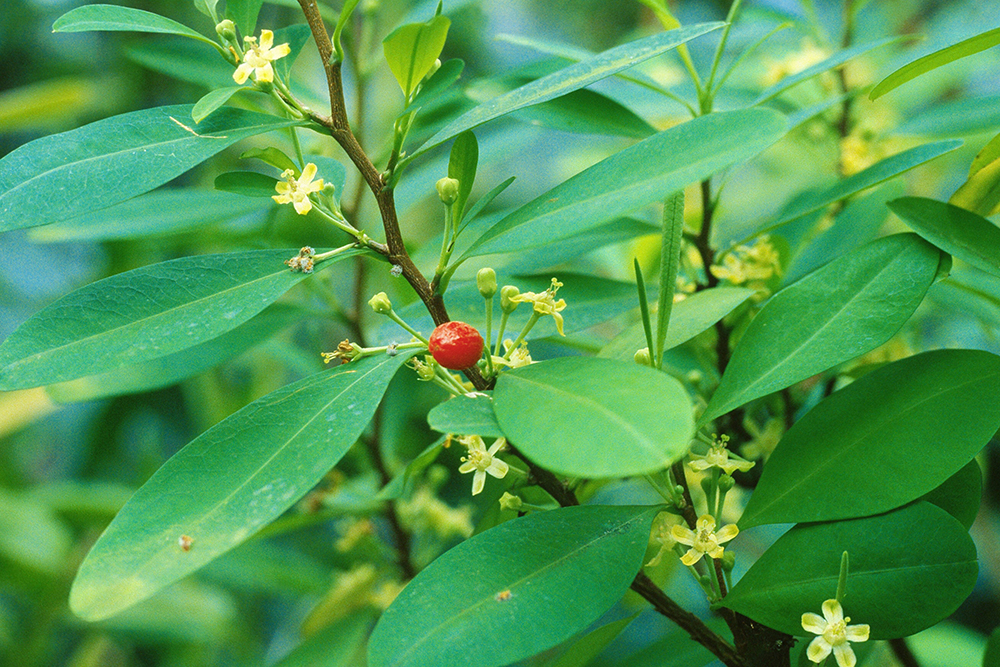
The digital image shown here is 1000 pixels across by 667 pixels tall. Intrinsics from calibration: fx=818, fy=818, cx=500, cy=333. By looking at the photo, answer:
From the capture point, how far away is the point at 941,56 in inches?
27.4

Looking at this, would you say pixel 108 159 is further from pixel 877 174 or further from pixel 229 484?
pixel 877 174

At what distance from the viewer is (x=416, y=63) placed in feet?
2.31

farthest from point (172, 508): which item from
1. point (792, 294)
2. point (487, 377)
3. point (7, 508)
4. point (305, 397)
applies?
point (7, 508)

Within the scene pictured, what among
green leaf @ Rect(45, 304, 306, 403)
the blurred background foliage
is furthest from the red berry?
green leaf @ Rect(45, 304, 306, 403)

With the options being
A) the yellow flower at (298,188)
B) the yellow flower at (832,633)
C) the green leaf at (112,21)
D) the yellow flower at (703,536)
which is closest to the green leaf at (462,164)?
the yellow flower at (298,188)

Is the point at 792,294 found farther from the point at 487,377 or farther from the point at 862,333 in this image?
the point at 487,377

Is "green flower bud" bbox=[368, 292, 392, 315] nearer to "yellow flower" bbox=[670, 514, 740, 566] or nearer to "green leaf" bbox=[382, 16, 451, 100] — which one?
"green leaf" bbox=[382, 16, 451, 100]

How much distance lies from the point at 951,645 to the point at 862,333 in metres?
0.97

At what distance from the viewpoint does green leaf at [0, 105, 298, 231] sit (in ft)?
2.09

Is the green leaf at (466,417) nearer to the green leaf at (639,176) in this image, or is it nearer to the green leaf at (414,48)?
the green leaf at (639,176)

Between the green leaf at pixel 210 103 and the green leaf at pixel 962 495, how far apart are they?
0.65 meters

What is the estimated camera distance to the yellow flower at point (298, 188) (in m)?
0.70

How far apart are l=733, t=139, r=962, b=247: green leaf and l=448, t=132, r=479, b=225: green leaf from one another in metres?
0.34

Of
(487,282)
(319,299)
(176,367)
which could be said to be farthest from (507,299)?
(319,299)
